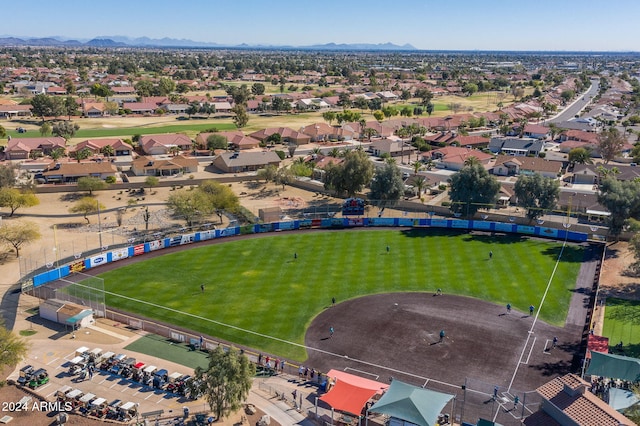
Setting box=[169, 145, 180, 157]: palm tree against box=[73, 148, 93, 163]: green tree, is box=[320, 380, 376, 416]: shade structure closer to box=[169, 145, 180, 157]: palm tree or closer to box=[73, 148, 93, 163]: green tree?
box=[73, 148, 93, 163]: green tree

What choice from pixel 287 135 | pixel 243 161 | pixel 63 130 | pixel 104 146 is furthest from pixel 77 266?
pixel 287 135

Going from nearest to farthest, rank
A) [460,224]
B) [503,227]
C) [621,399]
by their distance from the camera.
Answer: [621,399]
[503,227]
[460,224]

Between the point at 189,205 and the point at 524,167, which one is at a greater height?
the point at 524,167

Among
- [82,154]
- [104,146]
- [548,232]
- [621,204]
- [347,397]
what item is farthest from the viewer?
[104,146]

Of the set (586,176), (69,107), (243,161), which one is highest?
(69,107)

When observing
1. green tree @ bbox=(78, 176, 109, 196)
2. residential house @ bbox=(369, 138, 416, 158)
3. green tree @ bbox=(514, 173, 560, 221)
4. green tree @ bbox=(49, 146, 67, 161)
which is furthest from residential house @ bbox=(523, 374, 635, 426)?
green tree @ bbox=(49, 146, 67, 161)

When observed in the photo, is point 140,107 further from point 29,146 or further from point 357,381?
point 357,381

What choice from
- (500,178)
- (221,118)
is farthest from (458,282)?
(221,118)

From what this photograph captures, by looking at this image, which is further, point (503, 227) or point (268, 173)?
point (268, 173)

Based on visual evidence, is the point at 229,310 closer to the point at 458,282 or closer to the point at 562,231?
the point at 458,282
